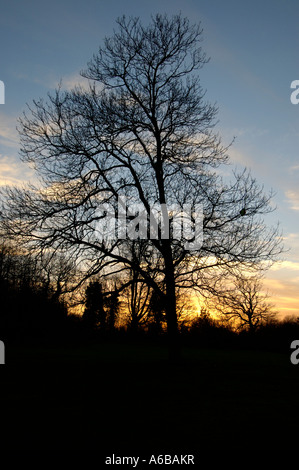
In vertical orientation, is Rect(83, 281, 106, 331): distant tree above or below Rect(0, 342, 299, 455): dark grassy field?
above

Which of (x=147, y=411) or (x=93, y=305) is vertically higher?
(x=93, y=305)

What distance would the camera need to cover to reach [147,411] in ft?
28.7

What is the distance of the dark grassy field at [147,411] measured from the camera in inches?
261

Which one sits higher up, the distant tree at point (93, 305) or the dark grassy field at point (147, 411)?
the distant tree at point (93, 305)

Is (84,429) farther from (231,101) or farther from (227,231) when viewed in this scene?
(231,101)

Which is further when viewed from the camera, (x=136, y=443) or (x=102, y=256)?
(x=102, y=256)

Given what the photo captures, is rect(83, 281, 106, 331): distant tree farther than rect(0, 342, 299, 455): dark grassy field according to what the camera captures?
Yes

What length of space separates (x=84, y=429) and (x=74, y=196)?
28.6 feet

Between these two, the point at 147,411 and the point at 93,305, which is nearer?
the point at 147,411

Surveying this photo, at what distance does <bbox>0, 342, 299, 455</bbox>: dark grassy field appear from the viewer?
6634 millimetres

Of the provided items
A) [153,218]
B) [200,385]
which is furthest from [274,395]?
[153,218]
